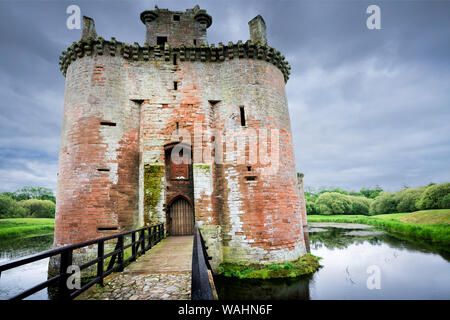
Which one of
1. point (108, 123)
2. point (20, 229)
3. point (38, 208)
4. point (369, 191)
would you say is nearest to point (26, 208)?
point (38, 208)

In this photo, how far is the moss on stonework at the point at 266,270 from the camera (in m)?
9.74

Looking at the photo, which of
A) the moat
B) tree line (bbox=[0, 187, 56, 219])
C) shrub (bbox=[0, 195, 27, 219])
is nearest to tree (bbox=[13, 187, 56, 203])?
tree line (bbox=[0, 187, 56, 219])

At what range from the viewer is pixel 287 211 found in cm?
1105

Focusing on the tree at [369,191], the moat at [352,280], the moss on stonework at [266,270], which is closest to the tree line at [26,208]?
the moat at [352,280]

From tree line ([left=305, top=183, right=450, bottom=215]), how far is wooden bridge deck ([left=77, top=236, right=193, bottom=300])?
30.6m

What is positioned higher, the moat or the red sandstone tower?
the red sandstone tower

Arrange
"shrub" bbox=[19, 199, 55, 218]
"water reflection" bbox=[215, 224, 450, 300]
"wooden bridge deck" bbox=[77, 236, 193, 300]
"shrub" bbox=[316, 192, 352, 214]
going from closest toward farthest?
"wooden bridge deck" bbox=[77, 236, 193, 300]
"water reflection" bbox=[215, 224, 450, 300]
"shrub" bbox=[19, 199, 55, 218]
"shrub" bbox=[316, 192, 352, 214]

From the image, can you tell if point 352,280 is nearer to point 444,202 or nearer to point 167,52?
point 167,52

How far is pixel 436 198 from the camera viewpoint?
86.0ft

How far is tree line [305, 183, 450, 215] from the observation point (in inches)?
1024

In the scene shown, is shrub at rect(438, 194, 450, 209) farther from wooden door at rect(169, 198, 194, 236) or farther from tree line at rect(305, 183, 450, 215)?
wooden door at rect(169, 198, 194, 236)
